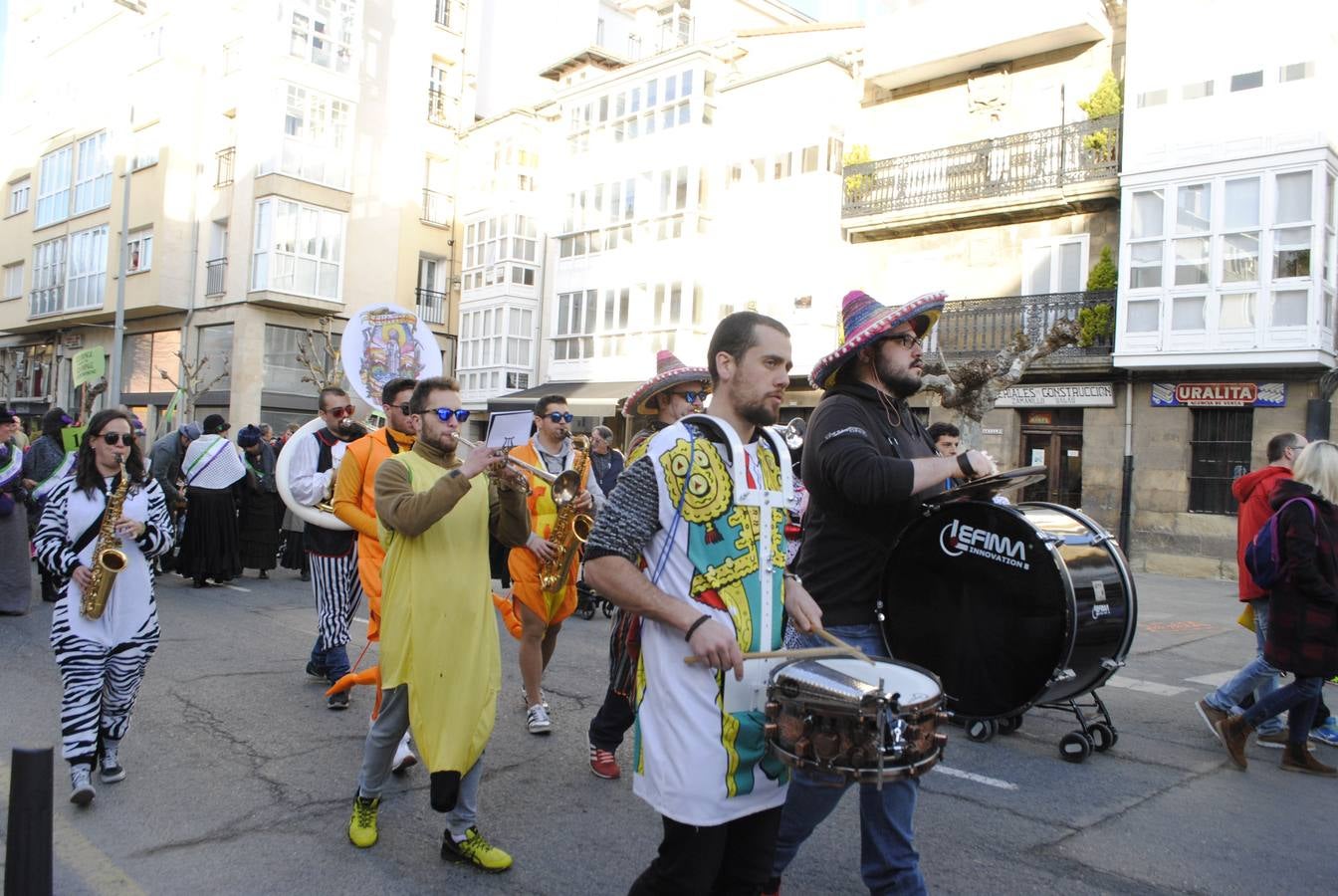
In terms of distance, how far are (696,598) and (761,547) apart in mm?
238

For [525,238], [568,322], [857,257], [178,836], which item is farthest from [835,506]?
[525,238]

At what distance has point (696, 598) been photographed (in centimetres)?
269

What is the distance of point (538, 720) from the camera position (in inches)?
231

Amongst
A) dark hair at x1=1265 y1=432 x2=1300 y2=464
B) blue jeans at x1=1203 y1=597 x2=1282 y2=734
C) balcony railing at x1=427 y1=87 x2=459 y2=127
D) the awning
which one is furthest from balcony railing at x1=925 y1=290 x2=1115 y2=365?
balcony railing at x1=427 y1=87 x2=459 y2=127

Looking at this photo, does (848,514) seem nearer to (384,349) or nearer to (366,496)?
(366,496)

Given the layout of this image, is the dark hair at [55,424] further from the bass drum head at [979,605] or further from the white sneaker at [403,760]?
the bass drum head at [979,605]

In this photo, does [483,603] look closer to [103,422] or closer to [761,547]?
[761,547]

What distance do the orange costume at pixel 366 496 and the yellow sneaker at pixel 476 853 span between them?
1672 millimetres

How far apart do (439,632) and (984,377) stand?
15831mm

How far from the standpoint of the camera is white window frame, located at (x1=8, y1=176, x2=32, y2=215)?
42.8 m

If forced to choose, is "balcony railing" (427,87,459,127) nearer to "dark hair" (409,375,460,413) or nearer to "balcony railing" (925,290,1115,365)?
"balcony railing" (925,290,1115,365)

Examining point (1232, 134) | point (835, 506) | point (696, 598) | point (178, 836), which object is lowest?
point (178, 836)

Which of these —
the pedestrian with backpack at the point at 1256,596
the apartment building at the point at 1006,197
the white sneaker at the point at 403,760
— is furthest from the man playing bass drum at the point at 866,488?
the apartment building at the point at 1006,197

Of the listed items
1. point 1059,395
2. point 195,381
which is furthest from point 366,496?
point 195,381
